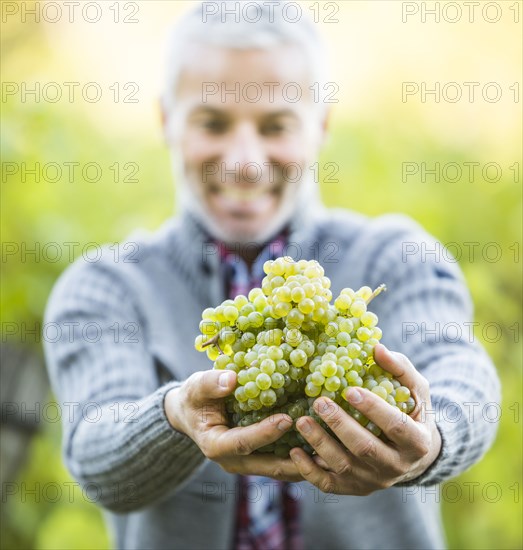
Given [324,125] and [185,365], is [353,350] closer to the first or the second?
[185,365]

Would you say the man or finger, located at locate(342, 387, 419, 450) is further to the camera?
the man

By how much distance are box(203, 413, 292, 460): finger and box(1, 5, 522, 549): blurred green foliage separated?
1.65 m

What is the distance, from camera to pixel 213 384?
1.29 metres

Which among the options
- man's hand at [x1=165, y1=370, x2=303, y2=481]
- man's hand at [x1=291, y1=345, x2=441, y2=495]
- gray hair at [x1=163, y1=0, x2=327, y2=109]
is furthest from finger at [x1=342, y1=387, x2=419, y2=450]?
gray hair at [x1=163, y1=0, x2=327, y2=109]

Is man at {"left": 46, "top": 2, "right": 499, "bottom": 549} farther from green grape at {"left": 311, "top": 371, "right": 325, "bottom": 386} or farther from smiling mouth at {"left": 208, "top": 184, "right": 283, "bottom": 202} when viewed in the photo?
green grape at {"left": 311, "top": 371, "right": 325, "bottom": 386}

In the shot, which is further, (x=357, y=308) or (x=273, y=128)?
(x=273, y=128)

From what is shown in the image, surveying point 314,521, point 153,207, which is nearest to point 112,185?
point 153,207

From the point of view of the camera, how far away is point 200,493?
1.93 metres

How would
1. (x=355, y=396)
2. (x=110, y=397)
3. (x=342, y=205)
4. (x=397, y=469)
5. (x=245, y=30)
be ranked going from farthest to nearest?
(x=342, y=205) < (x=245, y=30) < (x=110, y=397) < (x=397, y=469) < (x=355, y=396)

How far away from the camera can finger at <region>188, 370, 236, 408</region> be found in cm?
128

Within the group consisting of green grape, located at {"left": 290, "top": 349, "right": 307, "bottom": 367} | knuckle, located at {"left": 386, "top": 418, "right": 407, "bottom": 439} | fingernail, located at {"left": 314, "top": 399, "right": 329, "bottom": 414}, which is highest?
green grape, located at {"left": 290, "top": 349, "right": 307, "bottom": 367}

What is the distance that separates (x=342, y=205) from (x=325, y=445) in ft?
6.32

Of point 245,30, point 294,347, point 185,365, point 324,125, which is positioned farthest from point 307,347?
point 324,125

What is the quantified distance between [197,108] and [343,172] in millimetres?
1227
